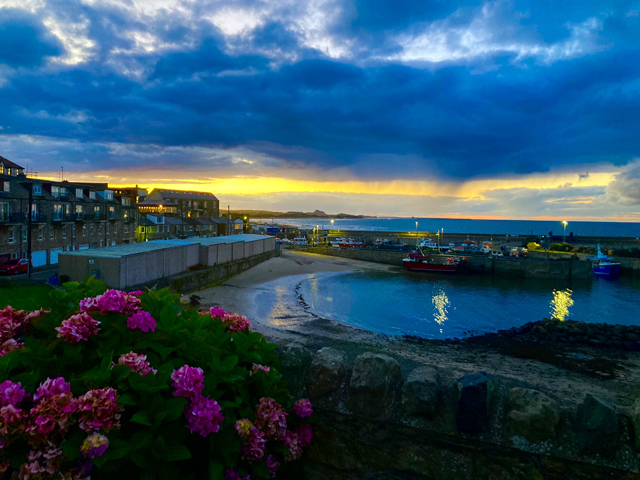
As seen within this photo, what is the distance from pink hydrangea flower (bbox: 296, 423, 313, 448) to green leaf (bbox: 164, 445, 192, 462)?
3.84 ft

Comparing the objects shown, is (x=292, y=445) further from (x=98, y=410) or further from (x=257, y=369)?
(x=98, y=410)

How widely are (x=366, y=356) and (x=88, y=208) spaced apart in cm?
5510

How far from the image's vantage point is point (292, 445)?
114 inches

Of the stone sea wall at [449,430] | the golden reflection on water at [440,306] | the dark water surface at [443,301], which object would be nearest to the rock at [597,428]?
the stone sea wall at [449,430]

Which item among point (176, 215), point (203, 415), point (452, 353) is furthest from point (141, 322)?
point (176, 215)

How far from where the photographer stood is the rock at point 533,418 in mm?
3049

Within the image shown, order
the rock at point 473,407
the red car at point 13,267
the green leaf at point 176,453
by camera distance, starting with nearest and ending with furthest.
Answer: the green leaf at point 176,453 → the rock at point 473,407 → the red car at point 13,267

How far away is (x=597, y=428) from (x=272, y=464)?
2621mm

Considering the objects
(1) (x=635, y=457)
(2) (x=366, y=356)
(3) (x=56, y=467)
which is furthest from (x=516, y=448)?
(3) (x=56, y=467)

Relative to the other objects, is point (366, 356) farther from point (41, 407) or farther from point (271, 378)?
point (41, 407)

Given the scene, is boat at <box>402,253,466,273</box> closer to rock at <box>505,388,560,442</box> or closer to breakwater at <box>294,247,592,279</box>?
breakwater at <box>294,247,592,279</box>

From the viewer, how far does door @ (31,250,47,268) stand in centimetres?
3897

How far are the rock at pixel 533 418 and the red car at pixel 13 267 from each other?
134ft

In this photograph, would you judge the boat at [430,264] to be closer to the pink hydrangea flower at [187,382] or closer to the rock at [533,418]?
the rock at [533,418]
